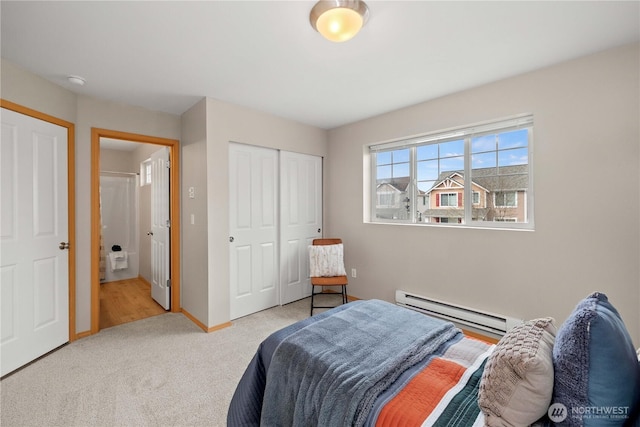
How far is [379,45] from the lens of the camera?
1.98 meters

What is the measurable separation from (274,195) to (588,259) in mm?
3086

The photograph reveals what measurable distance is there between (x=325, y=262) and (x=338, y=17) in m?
2.55

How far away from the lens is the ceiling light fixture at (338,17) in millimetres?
1531

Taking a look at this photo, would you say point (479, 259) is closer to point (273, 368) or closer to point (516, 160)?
point (516, 160)

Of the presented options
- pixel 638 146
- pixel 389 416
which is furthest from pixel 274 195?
pixel 638 146

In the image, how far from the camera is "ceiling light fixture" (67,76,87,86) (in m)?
2.41

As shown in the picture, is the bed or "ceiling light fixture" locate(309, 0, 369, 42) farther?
"ceiling light fixture" locate(309, 0, 369, 42)

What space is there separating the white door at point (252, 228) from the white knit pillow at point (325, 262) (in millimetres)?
519

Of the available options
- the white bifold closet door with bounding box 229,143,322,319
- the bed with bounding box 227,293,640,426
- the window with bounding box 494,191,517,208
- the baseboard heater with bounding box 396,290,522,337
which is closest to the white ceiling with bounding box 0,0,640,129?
the white bifold closet door with bounding box 229,143,322,319

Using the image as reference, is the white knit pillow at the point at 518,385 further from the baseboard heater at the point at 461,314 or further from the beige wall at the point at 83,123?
the beige wall at the point at 83,123

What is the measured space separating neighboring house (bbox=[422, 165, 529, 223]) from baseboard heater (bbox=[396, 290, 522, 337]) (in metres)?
0.89

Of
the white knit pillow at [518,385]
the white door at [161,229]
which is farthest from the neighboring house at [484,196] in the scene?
the white door at [161,229]

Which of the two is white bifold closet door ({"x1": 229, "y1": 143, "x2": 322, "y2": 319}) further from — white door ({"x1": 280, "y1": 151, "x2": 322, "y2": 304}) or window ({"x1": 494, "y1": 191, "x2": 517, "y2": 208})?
window ({"x1": 494, "y1": 191, "x2": 517, "y2": 208})

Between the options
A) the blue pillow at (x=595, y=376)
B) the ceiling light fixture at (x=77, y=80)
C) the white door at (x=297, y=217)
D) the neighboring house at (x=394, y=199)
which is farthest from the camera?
the white door at (x=297, y=217)
